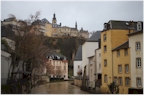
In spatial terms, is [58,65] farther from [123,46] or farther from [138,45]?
[138,45]

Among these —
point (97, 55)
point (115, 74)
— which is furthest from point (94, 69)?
point (115, 74)

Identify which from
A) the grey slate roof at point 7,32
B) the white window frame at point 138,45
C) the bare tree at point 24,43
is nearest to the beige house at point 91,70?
the bare tree at point 24,43

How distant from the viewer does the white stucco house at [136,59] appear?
14.2 metres

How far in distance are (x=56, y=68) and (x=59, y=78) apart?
2.62m

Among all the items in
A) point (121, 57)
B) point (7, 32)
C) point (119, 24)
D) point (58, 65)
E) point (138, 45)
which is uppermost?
point (119, 24)

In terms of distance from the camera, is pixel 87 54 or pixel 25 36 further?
pixel 87 54

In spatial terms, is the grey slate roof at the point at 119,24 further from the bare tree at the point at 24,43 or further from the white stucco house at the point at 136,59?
the bare tree at the point at 24,43

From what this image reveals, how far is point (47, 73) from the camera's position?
117ft

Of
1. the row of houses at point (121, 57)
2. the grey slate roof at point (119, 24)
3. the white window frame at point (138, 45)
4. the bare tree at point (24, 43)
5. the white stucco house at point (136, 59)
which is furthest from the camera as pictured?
the grey slate roof at point (119, 24)

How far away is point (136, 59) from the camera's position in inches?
583

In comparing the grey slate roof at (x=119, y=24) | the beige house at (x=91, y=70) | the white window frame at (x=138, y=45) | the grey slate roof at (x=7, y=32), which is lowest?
the beige house at (x=91, y=70)

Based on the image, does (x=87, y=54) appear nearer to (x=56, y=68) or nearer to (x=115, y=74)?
(x=115, y=74)

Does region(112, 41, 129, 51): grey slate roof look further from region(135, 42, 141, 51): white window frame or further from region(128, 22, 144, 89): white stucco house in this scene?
region(135, 42, 141, 51): white window frame

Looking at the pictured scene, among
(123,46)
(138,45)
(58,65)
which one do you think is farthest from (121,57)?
(58,65)
